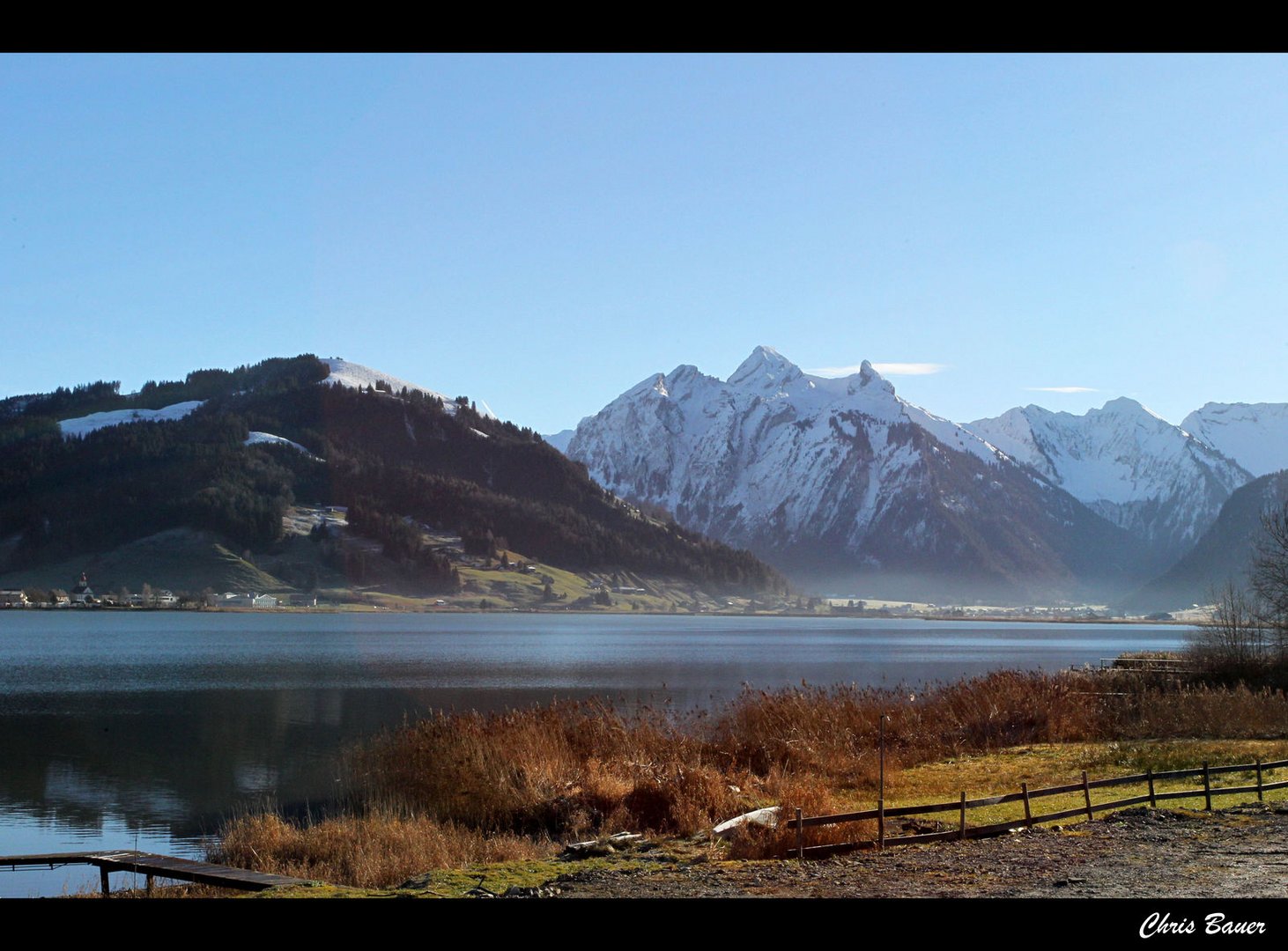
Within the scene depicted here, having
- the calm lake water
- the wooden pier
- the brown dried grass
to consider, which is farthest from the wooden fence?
the calm lake water

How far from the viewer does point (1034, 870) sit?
A: 14234 millimetres

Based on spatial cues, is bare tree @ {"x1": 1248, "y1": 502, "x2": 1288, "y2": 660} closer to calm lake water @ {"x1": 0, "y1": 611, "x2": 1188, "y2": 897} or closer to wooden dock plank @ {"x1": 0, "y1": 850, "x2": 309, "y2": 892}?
calm lake water @ {"x1": 0, "y1": 611, "x2": 1188, "y2": 897}

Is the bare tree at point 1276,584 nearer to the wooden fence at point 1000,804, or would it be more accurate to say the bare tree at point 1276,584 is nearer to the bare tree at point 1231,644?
the bare tree at point 1231,644

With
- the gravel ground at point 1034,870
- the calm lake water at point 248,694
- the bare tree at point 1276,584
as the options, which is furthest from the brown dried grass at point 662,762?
the bare tree at point 1276,584

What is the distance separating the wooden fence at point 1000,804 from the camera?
54.5 ft

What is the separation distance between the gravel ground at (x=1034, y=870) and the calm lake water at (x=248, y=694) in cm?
1001

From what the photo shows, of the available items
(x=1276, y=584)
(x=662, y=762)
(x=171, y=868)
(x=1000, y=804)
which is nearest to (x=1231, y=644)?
(x=1276, y=584)

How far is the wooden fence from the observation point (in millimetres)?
16625

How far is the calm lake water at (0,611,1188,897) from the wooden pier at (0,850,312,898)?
1.82 feet
